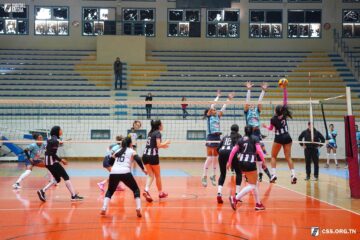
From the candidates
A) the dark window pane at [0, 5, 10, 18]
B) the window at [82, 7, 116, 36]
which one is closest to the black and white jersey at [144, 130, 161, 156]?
the window at [82, 7, 116, 36]

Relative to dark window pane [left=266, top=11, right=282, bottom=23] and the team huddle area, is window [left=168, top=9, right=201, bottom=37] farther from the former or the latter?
dark window pane [left=266, top=11, right=282, bottom=23]

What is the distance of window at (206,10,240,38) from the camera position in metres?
34.3

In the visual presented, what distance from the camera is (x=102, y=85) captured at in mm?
30469

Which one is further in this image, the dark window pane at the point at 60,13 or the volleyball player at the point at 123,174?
the dark window pane at the point at 60,13

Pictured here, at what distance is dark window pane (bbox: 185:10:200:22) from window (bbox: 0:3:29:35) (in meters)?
10.4

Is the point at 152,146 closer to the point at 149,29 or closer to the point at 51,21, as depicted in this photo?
the point at 149,29

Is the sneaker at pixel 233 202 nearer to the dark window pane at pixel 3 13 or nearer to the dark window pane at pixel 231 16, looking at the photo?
the dark window pane at pixel 231 16

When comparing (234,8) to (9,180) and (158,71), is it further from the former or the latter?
(9,180)

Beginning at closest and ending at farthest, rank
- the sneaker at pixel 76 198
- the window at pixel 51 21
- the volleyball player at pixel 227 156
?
the volleyball player at pixel 227 156
the sneaker at pixel 76 198
the window at pixel 51 21

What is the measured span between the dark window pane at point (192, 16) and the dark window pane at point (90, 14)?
235 inches

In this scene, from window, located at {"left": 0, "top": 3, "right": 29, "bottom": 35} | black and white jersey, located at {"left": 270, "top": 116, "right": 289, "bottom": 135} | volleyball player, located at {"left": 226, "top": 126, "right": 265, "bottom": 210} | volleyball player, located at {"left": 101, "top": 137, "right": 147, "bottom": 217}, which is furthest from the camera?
window, located at {"left": 0, "top": 3, "right": 29, "bottom": 35}

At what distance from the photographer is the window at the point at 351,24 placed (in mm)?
34438

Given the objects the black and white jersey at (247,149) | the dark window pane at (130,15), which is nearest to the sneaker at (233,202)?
the black and white jersey at (247,149)

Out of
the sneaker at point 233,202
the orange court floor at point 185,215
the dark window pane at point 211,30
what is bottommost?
the orange court floor at point 185,215
